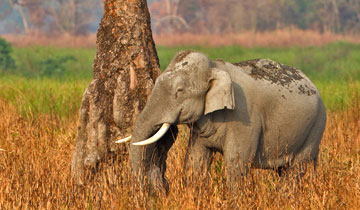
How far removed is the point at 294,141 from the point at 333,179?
440 mm

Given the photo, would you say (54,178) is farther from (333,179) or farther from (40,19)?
(40,19)

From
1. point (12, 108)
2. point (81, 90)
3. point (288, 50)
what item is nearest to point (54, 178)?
point (12, 108)

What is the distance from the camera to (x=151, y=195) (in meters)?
4.62

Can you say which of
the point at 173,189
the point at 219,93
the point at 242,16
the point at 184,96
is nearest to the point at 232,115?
the point at 219,93

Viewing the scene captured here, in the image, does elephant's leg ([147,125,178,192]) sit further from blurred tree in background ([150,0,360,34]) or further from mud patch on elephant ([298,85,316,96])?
blurred tree in background ([150,0,360,34])

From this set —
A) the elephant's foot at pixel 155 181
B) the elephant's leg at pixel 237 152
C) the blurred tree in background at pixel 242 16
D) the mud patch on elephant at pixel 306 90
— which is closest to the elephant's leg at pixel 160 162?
the elephant's foot at pixel 155 181

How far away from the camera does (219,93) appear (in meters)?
4.24

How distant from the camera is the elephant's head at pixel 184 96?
423 centimetres

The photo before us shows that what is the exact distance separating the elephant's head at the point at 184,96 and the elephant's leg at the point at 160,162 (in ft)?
0.82

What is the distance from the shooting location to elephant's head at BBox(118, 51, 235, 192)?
13.9 feet

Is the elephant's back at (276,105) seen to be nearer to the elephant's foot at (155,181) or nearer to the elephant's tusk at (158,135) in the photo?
the elephant's tusk at (158,135)

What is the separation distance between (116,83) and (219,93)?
1122 millimetres

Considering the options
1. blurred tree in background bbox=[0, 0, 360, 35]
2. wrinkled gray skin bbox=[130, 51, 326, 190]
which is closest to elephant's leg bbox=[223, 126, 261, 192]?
wrinkled gray skin bbox=[130, 51, 326, 190]

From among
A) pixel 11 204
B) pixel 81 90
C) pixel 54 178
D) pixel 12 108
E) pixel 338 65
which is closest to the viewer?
pixel 11 204
